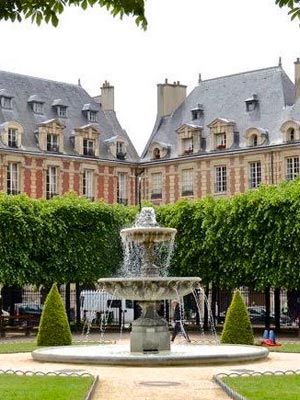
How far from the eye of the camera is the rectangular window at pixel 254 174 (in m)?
49.5

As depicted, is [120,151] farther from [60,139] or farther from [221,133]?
[221,133]

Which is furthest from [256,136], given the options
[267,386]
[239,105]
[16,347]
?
[267,386]

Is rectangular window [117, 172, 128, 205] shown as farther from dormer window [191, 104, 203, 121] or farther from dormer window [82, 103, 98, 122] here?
dormer window [191, 104, 203, 121]

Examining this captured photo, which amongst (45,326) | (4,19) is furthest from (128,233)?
(4,19)

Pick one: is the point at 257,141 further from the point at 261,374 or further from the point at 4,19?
the point at 4,19

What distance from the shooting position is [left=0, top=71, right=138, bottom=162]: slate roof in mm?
50188

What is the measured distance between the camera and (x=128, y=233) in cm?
2125

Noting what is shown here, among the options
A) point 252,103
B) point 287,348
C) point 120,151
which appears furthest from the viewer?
point 120,151

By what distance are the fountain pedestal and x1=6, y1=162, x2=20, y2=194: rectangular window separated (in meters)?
28.4

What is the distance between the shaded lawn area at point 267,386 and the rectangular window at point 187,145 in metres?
36.8

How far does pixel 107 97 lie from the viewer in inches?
2250

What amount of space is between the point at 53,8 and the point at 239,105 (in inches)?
1786

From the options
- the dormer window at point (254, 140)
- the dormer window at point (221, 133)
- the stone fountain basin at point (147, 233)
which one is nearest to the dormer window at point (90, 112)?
the dormer window at point (221, 133)

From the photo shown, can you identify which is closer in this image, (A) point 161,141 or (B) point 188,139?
(B) point 188,139
